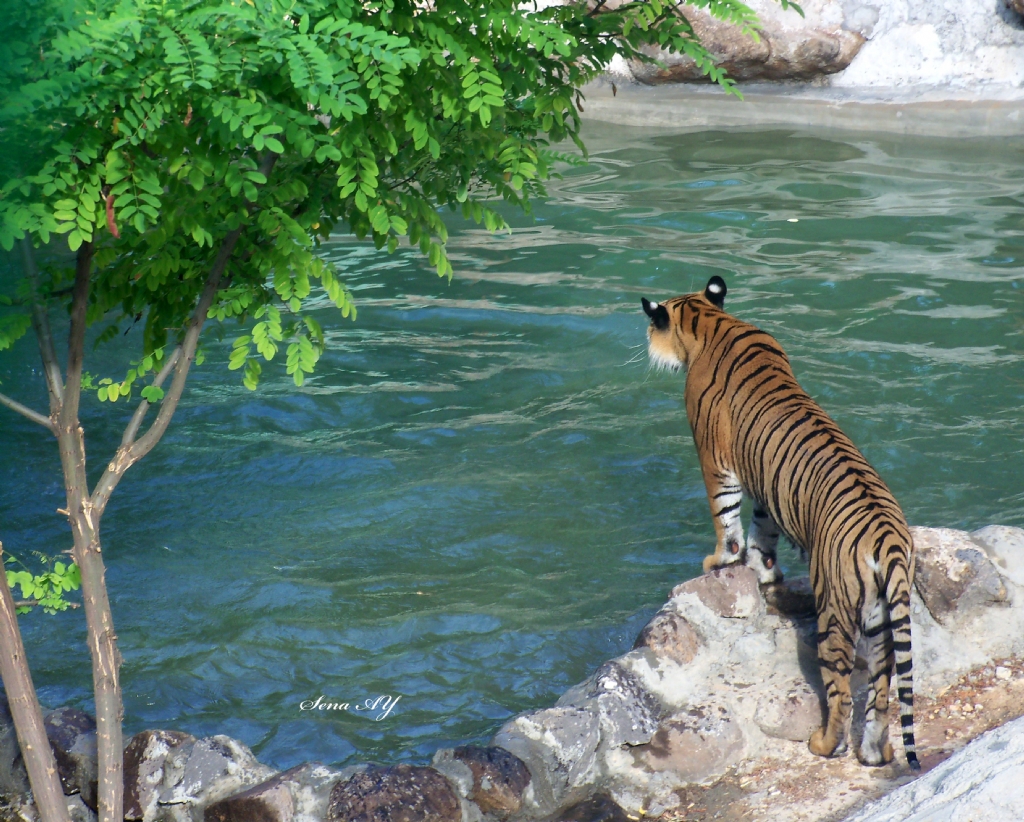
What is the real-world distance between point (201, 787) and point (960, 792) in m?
2.38

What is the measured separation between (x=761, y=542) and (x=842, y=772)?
4.04ft

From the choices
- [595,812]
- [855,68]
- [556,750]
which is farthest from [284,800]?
[855,68]

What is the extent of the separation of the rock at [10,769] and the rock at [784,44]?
1339 centimetres

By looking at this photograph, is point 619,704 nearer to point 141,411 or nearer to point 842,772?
point 842,772

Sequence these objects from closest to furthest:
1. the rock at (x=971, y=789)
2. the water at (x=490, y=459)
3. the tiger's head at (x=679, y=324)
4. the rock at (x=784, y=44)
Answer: the rock at (x=971, y=789)
the water at (x=490, y=459)
the tiger's head at (x=679, y=324)
the rock at (x=784, y=44)

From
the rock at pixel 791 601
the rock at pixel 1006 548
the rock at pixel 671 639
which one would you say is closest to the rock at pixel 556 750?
the rock at pixel 671 639

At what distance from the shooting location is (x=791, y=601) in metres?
4.60

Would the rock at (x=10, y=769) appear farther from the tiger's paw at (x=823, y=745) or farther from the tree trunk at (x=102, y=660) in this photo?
the tiger's paw at (x=823, y=745)

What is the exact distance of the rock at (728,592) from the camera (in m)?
4.41

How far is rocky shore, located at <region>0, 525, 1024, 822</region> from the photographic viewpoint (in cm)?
354

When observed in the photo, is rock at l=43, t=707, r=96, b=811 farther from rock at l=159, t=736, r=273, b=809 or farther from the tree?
the tree

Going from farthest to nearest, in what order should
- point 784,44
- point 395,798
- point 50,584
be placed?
1. point 784,44
2. point 395,798
3. point 50,584

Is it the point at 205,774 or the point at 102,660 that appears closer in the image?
the point at 102,660

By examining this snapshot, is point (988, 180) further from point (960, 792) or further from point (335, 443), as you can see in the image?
point (960, 792)
